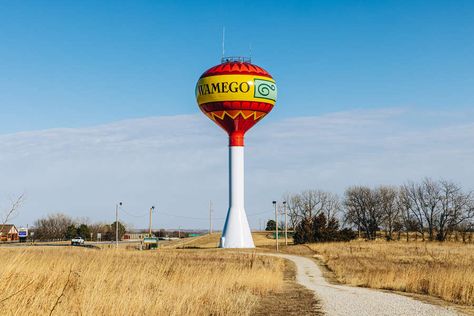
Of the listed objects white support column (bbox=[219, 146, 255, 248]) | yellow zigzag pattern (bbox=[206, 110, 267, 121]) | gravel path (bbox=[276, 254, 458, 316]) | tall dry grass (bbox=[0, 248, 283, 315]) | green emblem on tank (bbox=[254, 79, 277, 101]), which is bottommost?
gravel path (bbox=[276, 254, 458, 316])

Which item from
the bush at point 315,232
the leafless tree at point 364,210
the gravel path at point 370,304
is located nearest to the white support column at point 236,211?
the bush at point 315,232

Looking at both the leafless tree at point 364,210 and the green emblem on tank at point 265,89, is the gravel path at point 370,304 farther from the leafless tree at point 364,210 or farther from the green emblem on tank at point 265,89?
the leafless tree at point 364,210

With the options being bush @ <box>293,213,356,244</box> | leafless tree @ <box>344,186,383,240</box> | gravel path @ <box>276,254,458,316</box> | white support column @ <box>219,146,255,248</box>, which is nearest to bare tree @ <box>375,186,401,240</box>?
leafless tree @ <box>344,186,383,240</box>

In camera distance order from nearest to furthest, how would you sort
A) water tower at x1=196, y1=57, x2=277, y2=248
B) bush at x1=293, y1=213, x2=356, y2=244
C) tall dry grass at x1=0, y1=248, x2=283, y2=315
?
tall dry grass at x1=0, y1=248, x2=283, y2=315, water tower at x1=196, y1=57, x2=277, y2=248, bush at x1=293, y1=213, x2=356, y2=244

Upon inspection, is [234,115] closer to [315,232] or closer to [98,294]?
[315,232]

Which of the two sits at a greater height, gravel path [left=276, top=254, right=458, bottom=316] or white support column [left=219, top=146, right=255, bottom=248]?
white support column [left=219, top=146, right=255, bottom=248]

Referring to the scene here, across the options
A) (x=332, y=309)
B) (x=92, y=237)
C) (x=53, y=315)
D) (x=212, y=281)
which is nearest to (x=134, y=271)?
(x=212, y=281)

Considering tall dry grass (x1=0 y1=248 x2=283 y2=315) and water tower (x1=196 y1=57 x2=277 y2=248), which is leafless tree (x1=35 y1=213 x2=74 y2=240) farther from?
tall dry grass (x1=0 y1=248 x2=283 y2=315)

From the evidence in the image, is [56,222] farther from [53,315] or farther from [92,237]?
[53,315]

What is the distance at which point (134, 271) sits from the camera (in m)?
15.0

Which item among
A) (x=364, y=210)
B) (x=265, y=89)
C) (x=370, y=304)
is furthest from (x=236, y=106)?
(x=364, y=210)

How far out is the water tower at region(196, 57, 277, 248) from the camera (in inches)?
1925

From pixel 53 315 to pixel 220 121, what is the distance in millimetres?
43529

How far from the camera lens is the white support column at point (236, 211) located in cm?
5059
